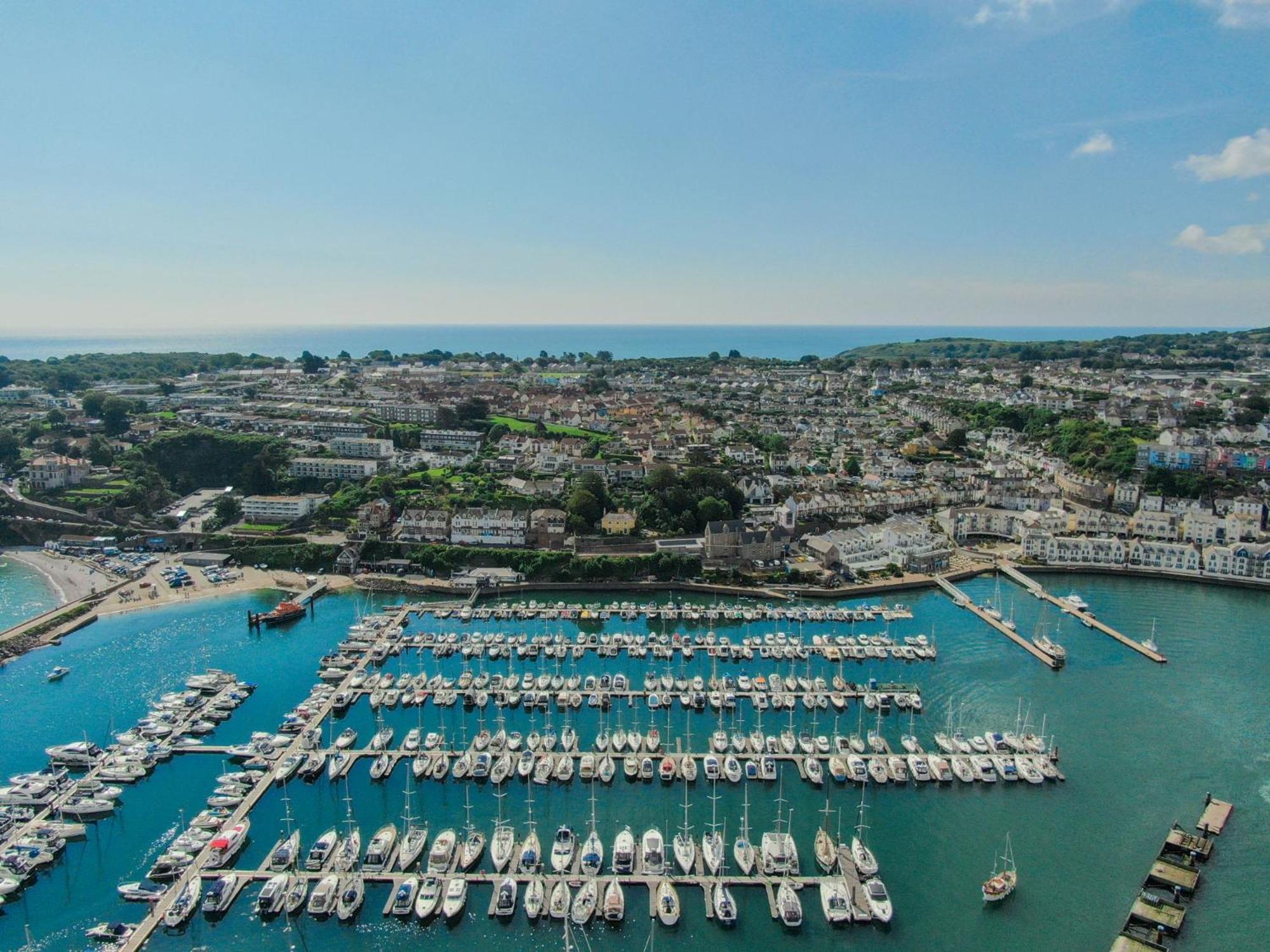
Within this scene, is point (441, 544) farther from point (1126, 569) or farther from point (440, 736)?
point (1126, 569)

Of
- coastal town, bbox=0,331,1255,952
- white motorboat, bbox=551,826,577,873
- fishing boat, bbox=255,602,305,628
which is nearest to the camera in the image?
white motorboat, bbox=551,826,577,873

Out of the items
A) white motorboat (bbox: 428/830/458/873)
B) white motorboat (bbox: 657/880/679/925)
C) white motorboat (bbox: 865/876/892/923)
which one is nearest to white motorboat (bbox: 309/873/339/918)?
white motorboat (bbox: 428/830/458/873)

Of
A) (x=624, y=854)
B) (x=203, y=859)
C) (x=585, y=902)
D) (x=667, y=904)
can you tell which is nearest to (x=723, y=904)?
(x=667, y=904)

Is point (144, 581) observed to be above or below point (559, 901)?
above

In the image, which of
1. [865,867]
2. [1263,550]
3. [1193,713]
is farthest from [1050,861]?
[1263,550]

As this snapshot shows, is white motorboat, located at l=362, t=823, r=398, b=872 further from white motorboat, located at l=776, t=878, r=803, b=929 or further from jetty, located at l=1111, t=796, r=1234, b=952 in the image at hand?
jetty, located at l=1111, t=796, r=1234, b=952

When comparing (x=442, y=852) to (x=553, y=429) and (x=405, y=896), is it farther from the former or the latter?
(x=553, y=429)

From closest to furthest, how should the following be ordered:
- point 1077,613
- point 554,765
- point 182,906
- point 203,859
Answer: point 182,906 → point 203,859 → point 554,765 → point 1077,613
